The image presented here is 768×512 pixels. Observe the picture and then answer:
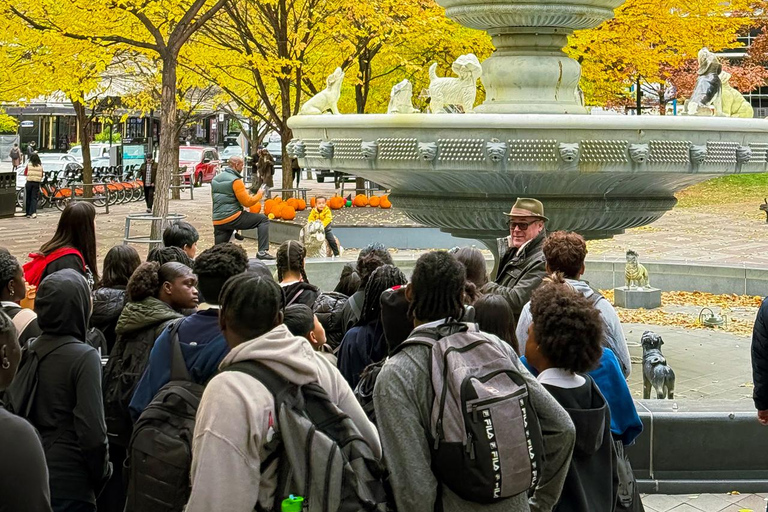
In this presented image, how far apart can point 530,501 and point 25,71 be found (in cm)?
2364

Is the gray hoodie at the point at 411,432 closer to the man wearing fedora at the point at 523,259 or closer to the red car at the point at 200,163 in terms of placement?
the man wearing fedora at the point at 523,259

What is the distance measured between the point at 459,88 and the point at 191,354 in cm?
514

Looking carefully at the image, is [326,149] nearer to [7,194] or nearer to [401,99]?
[401,99]

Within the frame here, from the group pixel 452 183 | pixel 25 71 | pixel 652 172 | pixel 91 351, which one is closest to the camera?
pixel 91 351

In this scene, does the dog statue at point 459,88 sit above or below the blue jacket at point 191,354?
above

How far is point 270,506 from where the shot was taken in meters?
3.31

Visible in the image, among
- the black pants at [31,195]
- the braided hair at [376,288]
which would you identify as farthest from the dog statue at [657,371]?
the black pants at [31,195]

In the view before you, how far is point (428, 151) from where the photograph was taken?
24.0 ft

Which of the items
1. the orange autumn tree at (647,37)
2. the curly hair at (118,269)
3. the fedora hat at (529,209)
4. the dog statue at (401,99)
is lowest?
the curly hair at (118,269)

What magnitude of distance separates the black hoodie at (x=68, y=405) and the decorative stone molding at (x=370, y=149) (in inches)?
138

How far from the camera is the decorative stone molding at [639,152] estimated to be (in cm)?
723

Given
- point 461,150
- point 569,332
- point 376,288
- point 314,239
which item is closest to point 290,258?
point 376,288

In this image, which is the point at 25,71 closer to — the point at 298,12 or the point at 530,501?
the point at 298,12

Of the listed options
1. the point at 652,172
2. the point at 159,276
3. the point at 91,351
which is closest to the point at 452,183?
the point at 652,172
